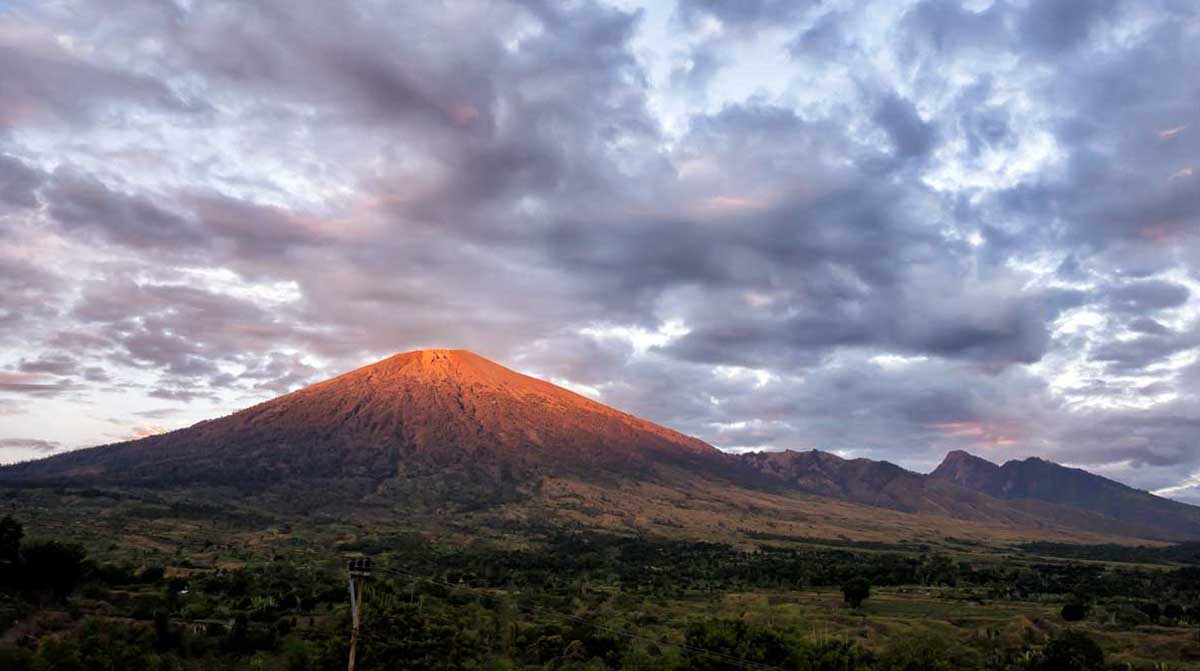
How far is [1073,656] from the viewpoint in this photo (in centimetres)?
4144

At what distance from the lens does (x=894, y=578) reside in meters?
87.6

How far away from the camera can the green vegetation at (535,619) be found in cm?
3825

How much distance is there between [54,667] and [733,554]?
9837 cm

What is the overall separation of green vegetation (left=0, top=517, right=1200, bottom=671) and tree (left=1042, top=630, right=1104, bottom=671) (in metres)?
0.10

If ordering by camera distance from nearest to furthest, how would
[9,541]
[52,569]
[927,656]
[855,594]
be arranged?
[927,656] < [52,569] < [9,541] < [855,594]

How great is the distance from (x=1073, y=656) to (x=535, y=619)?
32799 millimetres

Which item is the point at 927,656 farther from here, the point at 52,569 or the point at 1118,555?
the point at 1118,555

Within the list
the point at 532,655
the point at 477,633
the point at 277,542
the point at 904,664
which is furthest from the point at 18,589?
the point at 277,542

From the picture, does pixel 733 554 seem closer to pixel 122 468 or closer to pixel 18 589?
pixel 18 589

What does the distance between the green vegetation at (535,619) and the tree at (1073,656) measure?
0.10 meters

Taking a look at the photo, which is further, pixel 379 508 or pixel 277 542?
pixel 379 508

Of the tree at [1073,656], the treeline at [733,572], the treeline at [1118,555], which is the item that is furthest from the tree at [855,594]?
the treeline at [1118,555]

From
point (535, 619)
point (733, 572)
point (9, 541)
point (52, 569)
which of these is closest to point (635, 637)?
point (535, 619)

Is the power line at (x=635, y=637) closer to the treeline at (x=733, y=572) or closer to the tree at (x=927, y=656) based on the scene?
the tree at (x=927, y=656)
